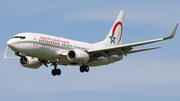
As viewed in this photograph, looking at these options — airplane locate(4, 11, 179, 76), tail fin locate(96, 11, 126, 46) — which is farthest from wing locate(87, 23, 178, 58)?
tail fin locate(96, 11, 126, 46)

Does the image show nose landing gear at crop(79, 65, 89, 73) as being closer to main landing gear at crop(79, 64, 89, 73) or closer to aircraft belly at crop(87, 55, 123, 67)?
main landing gear at crop(79, 64, 89, 73)

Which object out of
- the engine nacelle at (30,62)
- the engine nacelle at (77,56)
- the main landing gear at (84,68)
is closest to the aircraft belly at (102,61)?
the main landing gear at (84,68)

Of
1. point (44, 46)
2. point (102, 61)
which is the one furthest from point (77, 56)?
point (102, 61)

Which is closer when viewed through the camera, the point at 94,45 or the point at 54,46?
the point at 54,46

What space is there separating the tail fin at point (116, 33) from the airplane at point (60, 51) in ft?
12.0

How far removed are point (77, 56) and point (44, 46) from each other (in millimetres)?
4648

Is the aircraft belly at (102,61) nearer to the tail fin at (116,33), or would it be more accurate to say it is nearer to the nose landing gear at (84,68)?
the nose landing gear at (84,68)

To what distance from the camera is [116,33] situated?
63594 millimetres

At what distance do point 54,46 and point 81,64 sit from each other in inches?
234

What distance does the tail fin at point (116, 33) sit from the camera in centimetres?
6181

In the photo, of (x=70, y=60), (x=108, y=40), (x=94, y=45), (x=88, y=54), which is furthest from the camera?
(x=108, y=40)

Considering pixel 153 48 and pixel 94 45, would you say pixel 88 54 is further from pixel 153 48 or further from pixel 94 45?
pixel 153 48

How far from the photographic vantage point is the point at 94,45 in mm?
56938

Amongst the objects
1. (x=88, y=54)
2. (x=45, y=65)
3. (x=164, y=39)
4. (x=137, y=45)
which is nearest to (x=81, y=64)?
(x=88, y=54)
